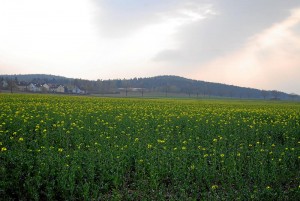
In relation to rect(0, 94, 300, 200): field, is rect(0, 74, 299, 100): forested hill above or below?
above

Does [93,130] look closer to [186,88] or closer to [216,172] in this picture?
[216,172]

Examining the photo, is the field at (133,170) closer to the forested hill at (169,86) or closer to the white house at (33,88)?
the white house at (33,88)

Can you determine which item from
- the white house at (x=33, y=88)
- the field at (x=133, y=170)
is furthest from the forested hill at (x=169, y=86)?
the field at (x=133, y=170)

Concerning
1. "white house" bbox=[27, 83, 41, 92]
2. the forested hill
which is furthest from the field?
the forested hill

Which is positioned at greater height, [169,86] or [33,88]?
[169,86]

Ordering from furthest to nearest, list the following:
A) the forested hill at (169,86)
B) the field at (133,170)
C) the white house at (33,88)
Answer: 1. the forested hill at (169,86)
2. the white house at (33,88)
3. the field at (133,170)

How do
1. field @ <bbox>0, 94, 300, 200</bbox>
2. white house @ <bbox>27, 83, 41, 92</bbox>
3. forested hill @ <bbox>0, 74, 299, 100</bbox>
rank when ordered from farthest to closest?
forested hill @ <bbox>0, 74, 299, 100</bbox>
white house @ <bbox>27, 83, 41, 92</bbox>
field @ <bbox>0, 94, 300, 200</bbox>

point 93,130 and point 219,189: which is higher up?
point 93,130

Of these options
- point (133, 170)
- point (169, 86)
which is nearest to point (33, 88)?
point (169, 86)

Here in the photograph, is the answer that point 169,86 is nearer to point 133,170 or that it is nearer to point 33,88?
point 33,88

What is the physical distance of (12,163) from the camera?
7.68 meters

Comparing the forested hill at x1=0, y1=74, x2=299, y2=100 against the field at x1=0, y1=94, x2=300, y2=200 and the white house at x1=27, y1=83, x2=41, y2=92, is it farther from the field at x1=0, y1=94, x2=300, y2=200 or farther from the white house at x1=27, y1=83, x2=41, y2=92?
the field at x1=0, y1=94, x2=300, y2=200

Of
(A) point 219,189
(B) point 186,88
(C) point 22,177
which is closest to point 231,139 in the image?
(A) point 219,189

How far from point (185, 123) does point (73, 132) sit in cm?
694
